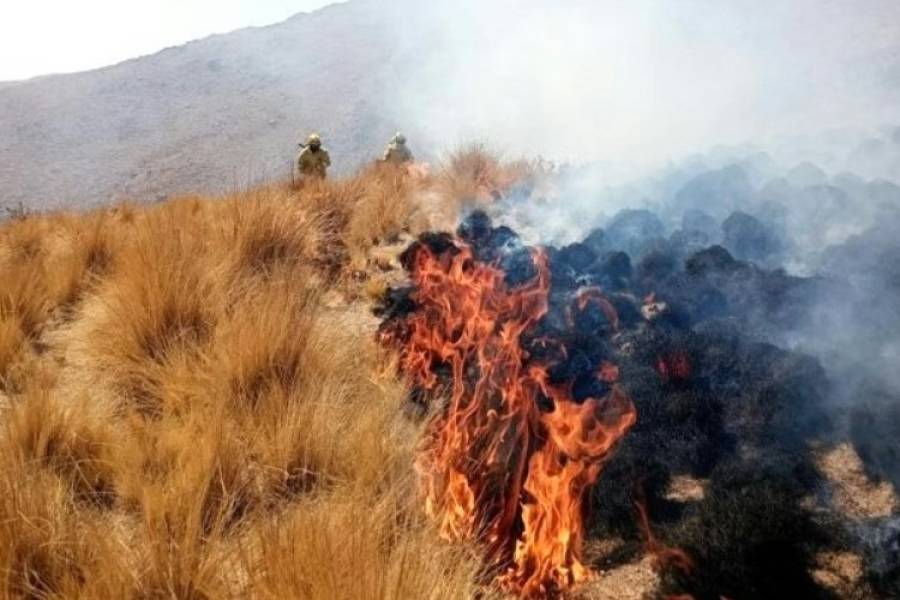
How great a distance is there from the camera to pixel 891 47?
54.2 ft

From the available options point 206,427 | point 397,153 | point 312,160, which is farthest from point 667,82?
point 206,427

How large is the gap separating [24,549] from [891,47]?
792 inches

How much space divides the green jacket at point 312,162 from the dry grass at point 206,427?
3.33 meters

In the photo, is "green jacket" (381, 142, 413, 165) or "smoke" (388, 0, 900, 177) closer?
"green jacket" (381, 142, 413, 165)

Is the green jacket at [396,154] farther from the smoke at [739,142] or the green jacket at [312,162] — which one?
the smoke at [739,142]

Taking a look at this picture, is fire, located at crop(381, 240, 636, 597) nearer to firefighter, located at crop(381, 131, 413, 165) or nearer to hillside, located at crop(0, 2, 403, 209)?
firefighter, located at crop(381, 131, 413, 165)

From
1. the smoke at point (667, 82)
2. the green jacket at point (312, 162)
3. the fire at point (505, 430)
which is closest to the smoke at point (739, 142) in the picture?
the smoke at point (667, 82)

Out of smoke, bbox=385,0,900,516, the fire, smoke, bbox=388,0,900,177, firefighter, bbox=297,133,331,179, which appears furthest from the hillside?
the fire

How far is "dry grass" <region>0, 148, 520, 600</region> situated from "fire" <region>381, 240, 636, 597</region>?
215mm

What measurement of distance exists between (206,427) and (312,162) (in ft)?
23.8

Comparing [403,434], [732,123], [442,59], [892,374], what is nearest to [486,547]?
[403,434]

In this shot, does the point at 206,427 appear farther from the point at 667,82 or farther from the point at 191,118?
the point at 191,118

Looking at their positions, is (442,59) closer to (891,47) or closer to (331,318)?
(891,47)

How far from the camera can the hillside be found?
3084 centimetres
